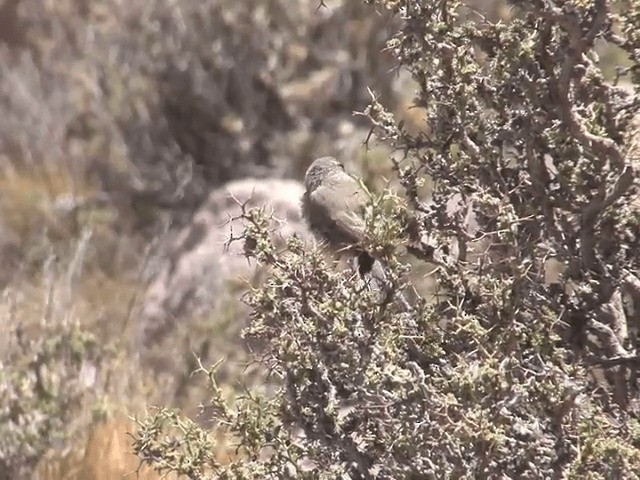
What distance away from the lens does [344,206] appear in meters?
2.24

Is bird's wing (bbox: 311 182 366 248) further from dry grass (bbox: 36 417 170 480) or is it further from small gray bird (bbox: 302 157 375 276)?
dry grass (bbox: 36 417 170 480)

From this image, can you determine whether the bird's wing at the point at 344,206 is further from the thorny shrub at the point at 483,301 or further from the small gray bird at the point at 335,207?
the thorny shrub at the point at 483,301

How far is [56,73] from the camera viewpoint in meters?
6.83

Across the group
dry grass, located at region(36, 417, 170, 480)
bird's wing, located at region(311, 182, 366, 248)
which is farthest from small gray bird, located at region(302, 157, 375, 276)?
dry grass, located at region(36, 417, 170, 480)

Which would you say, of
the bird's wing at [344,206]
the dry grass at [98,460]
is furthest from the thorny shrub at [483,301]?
the dry grass at [98,460]

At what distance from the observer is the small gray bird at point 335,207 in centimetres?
218

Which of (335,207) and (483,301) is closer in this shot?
(483,301)

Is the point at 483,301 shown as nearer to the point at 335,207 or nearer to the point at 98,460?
the point at 335,207

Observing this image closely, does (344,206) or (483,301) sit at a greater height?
(344,206)

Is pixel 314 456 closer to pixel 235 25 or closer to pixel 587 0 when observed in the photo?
pixel 587 0

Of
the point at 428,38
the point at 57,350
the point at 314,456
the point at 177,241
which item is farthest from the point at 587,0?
the point at 177,241

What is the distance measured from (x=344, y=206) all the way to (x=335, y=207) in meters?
0.04

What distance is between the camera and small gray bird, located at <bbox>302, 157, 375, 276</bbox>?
2178 millimetres

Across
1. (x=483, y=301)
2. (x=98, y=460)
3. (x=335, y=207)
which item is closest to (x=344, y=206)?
(x=335, y=207)
